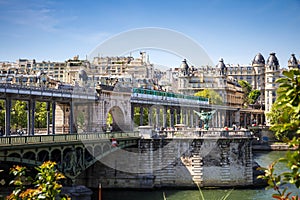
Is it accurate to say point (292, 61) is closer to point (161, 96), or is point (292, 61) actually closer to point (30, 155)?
point (161, 96)

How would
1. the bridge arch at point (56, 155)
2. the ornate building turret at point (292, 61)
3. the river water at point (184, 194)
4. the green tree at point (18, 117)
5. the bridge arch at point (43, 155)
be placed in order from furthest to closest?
the ornate building turret at point (292, 61)
the green tree at point (18, 117)
the river water at point (184, 194)
the bridge arch at point (56, 155)
the bridge arch at point (43, 155)

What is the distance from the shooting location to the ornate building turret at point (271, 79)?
130 m

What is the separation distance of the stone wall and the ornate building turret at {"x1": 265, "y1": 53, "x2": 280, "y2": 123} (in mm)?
82583

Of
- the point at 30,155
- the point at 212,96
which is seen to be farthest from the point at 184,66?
the point at 30,155

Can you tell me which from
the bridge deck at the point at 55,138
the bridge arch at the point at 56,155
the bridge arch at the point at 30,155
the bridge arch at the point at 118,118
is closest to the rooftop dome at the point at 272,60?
the bridge arch at the point at 118,118

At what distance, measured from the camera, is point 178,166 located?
4512 centimetres

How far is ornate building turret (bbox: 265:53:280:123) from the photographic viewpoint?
130 metres

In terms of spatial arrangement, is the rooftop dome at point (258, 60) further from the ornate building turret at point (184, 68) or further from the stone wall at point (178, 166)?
the stone wall at point (178, 166)

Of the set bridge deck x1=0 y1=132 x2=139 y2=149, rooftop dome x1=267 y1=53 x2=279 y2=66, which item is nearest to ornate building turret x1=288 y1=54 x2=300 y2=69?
rooftop dome x1=267 y1=53 x2=279 y2=66

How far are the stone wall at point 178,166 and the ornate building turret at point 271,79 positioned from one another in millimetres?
82583

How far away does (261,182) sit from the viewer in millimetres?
44844

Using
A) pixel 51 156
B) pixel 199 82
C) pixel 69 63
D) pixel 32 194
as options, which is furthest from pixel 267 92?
pixel 32 194

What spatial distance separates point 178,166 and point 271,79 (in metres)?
98.0

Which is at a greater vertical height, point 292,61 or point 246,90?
point 292,61
